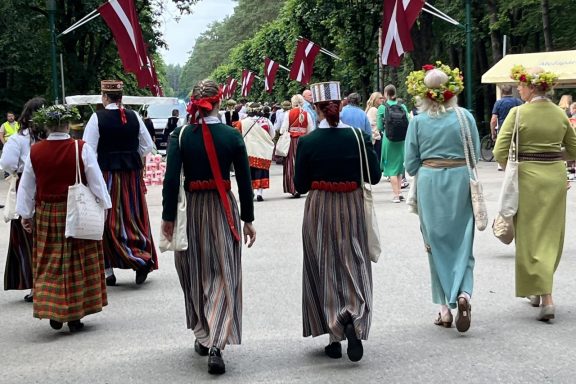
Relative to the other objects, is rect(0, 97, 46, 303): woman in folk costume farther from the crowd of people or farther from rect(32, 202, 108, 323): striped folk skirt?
rect(32, 202, 108, 323): striped folk skirt

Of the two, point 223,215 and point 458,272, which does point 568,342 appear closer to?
point 458,272

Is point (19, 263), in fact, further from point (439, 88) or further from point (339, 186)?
point (439, 88)

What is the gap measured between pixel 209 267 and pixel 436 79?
87.3 inches

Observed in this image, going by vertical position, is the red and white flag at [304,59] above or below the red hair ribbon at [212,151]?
above

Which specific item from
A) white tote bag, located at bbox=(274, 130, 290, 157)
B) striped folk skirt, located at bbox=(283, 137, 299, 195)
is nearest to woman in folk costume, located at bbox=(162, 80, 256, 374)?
white tote bag, located at bbox=(274, 130, 290, 157)

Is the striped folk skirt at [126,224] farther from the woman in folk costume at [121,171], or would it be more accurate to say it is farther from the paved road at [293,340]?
the paved road at [293,340]

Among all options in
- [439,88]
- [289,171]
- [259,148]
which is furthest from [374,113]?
[439,88]

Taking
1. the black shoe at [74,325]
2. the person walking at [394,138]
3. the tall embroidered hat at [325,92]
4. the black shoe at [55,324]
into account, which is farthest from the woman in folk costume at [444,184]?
the person walking at [394,138]

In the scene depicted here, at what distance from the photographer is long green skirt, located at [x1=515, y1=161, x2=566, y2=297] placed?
7223mm

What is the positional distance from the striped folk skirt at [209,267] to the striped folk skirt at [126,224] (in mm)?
2711

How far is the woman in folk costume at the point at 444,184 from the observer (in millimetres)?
6891

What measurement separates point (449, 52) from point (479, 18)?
461cm

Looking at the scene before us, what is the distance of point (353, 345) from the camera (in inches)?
233

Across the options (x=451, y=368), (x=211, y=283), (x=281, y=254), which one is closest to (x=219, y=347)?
(x=211, y=283)
